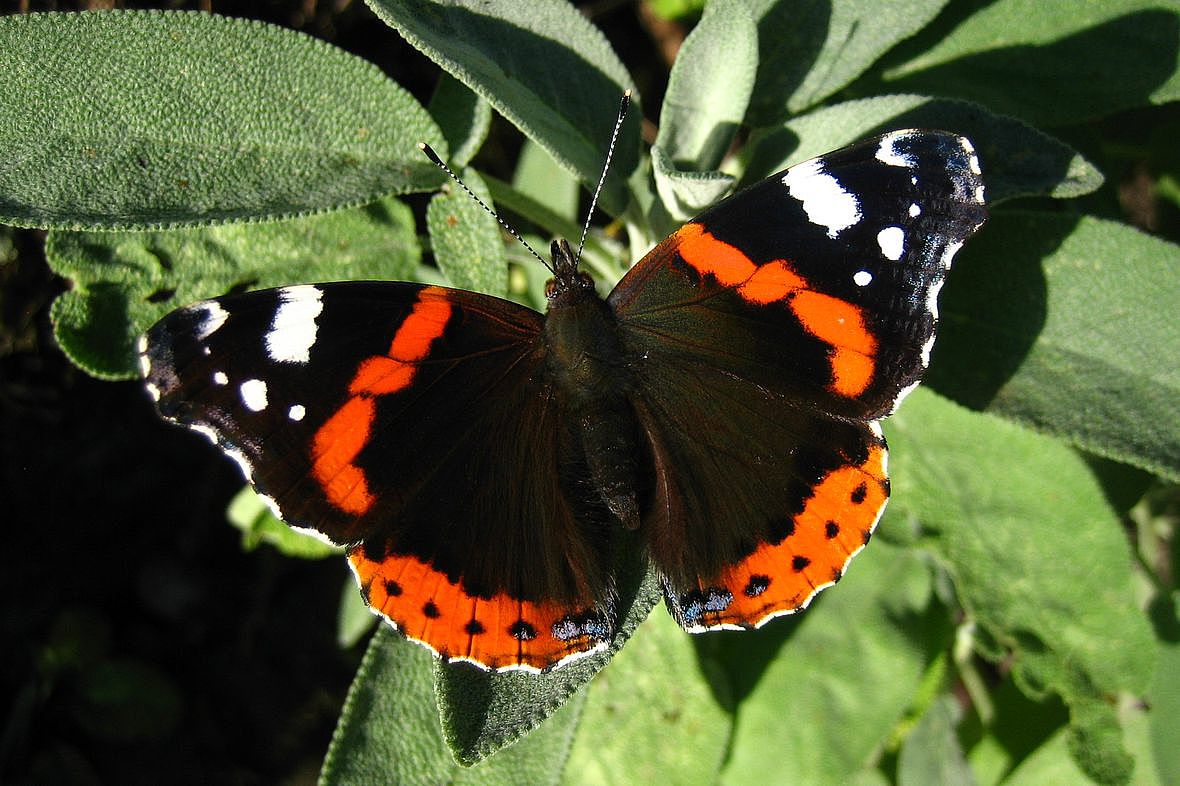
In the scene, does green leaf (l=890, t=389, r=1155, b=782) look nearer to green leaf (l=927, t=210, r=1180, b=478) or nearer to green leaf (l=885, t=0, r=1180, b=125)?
green leaf (l=927, t=210, r=1180, b=478)

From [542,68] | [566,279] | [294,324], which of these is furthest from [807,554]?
[542,68]

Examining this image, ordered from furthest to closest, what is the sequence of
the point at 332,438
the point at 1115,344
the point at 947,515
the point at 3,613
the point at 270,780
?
the point at 270,780 → the point at 3,613 → the point at 947,515 → the point at 1115,344 → the point at 332,438

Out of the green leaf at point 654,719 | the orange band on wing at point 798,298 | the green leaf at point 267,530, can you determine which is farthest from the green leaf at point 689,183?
the green leaf at point 267,530

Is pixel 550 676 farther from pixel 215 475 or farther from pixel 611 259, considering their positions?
pixel 215 475

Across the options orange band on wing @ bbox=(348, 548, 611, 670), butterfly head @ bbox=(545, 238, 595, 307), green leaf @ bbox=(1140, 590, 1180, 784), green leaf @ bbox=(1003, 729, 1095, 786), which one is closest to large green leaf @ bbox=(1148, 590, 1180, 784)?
green leaf @ bbox=(1140, 590, 1180, 784)

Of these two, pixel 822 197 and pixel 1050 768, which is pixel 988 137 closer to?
pixel 822 197

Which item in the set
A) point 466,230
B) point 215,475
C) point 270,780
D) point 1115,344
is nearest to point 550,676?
point 466,230

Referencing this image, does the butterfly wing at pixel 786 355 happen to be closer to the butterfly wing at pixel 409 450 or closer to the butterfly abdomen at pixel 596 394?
the butterfly abdomen at pixel 596 394

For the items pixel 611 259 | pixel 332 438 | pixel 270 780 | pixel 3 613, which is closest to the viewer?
pixel 332 438
